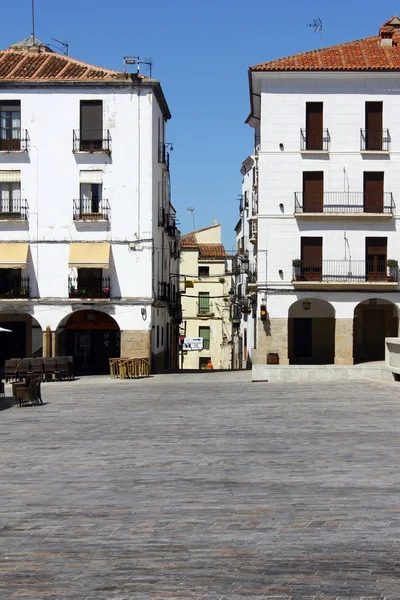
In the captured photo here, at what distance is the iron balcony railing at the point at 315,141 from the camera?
38.6m

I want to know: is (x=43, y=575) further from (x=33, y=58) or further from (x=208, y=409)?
(x=33, y=58)

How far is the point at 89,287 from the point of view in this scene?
3794 cm

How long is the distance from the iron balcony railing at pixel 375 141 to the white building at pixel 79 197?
9078mm

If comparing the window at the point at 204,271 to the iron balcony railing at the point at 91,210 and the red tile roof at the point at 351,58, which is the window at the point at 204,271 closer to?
the red tile roof at the point at 351,58

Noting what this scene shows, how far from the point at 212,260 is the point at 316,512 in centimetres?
6531

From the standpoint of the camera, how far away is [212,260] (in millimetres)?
75500

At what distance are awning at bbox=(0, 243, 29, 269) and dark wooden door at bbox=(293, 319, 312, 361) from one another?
1309 cm

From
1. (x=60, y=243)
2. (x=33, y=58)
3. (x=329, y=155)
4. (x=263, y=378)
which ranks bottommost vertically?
(x=263, y=378)

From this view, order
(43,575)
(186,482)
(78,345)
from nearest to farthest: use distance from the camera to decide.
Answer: (43,575)
(186,482)
(78,345)

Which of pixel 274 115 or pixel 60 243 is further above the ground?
pixel 274 115

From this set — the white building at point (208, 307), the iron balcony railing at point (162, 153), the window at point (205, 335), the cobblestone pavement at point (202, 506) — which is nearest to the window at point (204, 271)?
the white building at point (208, 307)

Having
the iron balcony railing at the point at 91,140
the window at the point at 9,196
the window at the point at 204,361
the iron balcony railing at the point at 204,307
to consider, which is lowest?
the window at the point at 204,361

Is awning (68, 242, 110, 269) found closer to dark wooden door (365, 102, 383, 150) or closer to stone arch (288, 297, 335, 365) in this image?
stone arch (288, 297, 335, 365)

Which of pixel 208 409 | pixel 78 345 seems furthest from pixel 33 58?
pixel 208 409
